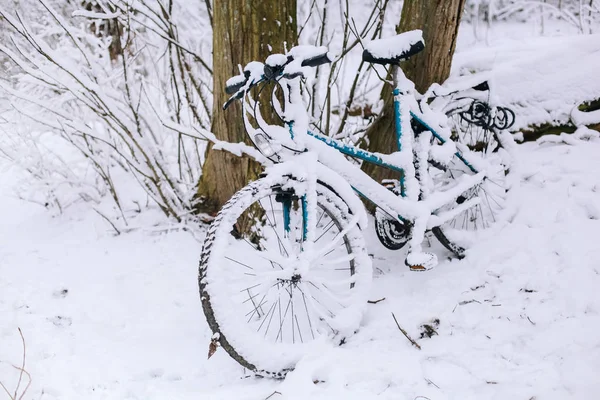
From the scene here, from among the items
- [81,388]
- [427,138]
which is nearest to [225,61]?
[427,138]

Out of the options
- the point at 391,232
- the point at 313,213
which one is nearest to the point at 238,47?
the point at 313,213

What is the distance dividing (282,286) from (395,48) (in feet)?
4.76

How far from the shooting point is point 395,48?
7.57 feet

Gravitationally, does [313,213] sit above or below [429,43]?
below

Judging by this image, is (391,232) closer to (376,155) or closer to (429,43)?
(376,155)

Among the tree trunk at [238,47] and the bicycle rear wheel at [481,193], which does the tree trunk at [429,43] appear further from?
the tree trunk at [238,47]

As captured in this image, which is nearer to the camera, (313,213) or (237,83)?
(237,83)

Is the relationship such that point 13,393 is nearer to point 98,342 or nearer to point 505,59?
point 98,342

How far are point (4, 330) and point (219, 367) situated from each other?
1205 mm

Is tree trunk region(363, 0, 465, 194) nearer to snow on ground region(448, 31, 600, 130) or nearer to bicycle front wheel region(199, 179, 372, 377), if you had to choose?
snow on ground region(448, 31, 600, 130)

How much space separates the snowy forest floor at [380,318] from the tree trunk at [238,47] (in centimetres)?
65

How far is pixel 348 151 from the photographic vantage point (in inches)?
88.7

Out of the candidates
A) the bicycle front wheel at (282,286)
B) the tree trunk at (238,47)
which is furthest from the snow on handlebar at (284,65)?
the tree trunk at (238,47)

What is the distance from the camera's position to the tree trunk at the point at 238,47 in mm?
2605
